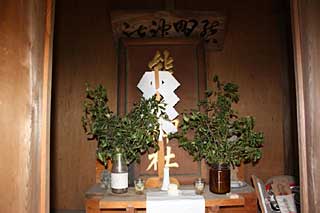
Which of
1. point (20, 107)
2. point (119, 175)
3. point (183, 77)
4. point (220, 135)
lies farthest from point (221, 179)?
point (20, 107)

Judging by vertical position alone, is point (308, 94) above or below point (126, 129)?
above

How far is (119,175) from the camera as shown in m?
1.89

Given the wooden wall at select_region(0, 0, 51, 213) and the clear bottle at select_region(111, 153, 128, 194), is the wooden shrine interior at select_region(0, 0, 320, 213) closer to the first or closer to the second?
the clear bottle at select_region(111, 153, 128, 194)

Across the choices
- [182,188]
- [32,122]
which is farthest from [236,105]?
[32,122]

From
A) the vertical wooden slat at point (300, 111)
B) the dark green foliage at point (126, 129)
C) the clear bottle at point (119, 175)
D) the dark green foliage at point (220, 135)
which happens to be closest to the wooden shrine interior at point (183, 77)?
the dark green foliage at point (220, 135)

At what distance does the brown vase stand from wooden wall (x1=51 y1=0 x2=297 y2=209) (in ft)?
1.65

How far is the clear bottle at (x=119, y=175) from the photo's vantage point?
1885 millimetres

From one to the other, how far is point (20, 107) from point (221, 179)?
1.29 m

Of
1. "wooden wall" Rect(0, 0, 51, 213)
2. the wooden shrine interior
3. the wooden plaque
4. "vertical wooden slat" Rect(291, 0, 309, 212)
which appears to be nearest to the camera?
"wooden wall" Rect(0, 0, 51, 213)

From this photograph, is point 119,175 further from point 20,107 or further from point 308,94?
point 308,94

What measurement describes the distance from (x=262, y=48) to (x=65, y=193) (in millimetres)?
→ 1906

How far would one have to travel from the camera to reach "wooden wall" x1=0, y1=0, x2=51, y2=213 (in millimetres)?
974

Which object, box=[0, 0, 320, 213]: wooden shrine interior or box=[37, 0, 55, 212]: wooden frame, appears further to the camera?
box=[0, 0, 320, 213]: wooden shrine interior

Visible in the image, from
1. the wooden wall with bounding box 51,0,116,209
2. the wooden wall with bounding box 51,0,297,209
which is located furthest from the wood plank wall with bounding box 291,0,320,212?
the wooden wall with bounding box 51,0,116,209
